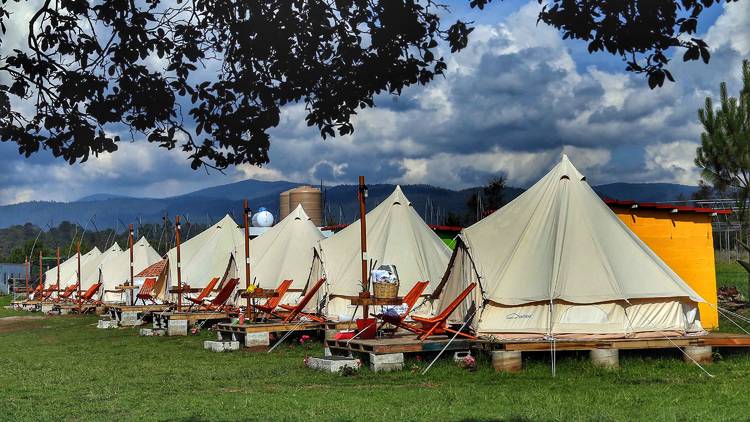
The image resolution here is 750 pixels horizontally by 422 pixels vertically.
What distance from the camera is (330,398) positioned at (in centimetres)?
1052

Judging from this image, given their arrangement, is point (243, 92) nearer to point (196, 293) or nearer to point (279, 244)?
point (279, 244)

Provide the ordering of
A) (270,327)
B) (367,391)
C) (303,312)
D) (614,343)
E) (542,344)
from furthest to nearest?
(303,312), (270,327), (542,344), (614,343), (367,391)

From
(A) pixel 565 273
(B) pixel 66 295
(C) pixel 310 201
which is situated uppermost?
(C) pixel 310 201

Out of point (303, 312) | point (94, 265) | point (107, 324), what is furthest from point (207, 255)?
point (94, 265)

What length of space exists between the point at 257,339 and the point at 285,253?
27.3 ft

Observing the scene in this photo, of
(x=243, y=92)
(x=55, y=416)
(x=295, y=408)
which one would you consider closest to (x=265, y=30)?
(x=243, y=92)

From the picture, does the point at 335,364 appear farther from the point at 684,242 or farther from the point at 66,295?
the point at 66,295

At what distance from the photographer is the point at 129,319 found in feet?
91.4

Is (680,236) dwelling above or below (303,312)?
above

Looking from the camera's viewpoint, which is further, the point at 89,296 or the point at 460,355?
A: the point at 89,296

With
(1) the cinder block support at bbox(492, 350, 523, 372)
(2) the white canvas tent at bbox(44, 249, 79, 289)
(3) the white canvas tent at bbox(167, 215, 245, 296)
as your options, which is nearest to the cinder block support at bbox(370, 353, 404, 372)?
(1) the cinder block support at bbox(492, 350, 523, 372)

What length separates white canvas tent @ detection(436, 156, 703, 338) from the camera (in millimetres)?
13695

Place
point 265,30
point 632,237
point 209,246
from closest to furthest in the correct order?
1. point 265,30
2. point 632,237
3. point 209,246

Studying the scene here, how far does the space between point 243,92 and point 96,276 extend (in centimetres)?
4011
